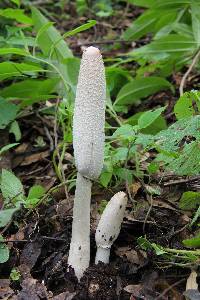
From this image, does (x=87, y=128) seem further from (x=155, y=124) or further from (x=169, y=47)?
(x=169, y=47)

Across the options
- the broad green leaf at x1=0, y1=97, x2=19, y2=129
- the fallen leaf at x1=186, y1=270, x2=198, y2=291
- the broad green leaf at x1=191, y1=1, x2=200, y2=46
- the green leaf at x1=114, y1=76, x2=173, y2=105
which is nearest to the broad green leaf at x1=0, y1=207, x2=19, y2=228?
the fallen leaf at x1=186, y1=270, x2=198, y2=291

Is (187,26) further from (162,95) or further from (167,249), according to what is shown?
(167,249)

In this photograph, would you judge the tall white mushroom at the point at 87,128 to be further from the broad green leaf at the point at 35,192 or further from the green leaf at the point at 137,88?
the green leaf at the point at 137,88

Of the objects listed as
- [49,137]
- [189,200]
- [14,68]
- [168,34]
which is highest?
[168,34]

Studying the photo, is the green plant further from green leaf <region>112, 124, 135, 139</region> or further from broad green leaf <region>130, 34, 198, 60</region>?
green leaf <region>112, 124, 135, 139</region>

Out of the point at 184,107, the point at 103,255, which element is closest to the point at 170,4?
the point at 184,107

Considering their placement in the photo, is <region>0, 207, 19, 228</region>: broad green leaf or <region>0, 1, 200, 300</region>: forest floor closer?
<region>0, 1, 200, 300</region>: forest floor

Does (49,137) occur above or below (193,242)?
A: above
